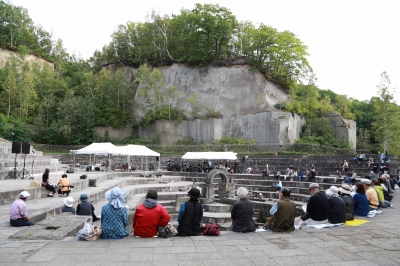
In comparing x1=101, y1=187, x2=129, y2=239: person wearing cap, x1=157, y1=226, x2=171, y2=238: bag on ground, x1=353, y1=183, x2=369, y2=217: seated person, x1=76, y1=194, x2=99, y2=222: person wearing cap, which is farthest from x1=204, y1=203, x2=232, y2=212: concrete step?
x1=101, y1=187, x2=129, y2=239: person wearing cap

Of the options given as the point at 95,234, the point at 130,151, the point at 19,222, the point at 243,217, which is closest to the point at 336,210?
the point at 243,217

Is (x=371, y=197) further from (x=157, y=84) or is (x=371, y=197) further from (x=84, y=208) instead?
(x=157, y=84)

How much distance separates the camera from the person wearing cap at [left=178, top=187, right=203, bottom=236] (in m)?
7.19

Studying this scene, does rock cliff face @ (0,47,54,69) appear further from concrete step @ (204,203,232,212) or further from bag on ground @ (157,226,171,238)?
bag on ground @ (157,226,171,238)

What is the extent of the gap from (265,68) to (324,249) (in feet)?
144

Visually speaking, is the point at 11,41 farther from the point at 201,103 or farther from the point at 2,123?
the point at 201,103

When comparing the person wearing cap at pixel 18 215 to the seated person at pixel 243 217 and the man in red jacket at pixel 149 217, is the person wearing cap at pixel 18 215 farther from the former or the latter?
the seated person at pixel 243 217

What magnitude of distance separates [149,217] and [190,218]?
3.18 feet

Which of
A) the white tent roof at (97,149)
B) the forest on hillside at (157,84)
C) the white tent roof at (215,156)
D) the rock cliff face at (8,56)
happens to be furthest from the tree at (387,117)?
the rock cliff face at (8,56)

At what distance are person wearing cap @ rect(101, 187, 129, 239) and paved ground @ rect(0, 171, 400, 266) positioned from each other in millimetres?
226

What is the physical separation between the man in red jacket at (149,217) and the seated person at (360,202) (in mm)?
6418

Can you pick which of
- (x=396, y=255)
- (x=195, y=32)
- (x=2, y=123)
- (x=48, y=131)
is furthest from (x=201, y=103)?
(x=396, y=255)

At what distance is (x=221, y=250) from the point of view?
6.06 metres

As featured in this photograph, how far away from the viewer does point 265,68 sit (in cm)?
4769
